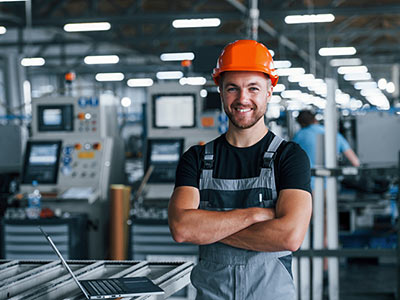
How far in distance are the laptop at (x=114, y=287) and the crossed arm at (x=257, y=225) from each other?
0.25 metres

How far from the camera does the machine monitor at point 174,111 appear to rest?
227 inches

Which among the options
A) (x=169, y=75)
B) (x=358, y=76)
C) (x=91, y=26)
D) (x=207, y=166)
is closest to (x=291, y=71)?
(x=169, y=75)

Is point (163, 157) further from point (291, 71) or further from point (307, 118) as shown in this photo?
point (291, 71)

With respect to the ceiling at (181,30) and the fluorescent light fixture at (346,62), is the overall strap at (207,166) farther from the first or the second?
the fluorescent light fixture at (346,62)

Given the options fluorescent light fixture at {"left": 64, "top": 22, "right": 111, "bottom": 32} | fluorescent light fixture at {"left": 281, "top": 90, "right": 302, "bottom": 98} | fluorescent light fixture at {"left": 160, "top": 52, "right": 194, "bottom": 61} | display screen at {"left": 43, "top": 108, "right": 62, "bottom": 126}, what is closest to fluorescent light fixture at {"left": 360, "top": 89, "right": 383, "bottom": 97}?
fluorescent light fixture at {"left": 281, "top": 90, "right": 302, "bottom": 98}

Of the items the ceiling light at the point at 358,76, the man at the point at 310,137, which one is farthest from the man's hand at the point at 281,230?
the ceiling light at the point at 358,76

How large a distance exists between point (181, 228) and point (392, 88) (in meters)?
5.48

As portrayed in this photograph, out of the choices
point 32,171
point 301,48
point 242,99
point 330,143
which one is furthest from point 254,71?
point 301,48

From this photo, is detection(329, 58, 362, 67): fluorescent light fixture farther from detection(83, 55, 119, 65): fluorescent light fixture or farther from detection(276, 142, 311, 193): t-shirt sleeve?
detection(276, 142, 311, 193): t-shirt sleeve

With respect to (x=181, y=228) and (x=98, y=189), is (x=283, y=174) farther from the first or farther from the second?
(x=98, y=189)

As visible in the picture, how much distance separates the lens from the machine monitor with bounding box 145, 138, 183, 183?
5.67 m

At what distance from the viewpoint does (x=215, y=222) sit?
2.06 metres

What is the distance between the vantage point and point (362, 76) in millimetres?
21719

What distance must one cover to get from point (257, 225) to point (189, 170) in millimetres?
361
